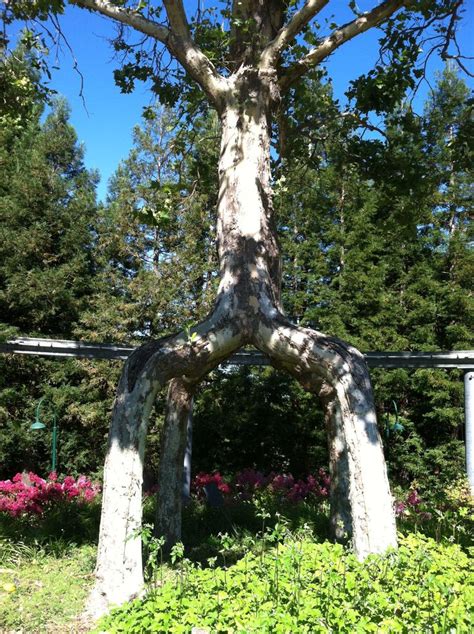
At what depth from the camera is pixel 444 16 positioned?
5359 millimetres

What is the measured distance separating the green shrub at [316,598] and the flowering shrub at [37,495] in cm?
316

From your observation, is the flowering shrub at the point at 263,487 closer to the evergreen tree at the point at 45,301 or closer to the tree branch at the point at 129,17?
the evergreen tree at the point at 45,301

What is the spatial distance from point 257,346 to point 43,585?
8.17 ft

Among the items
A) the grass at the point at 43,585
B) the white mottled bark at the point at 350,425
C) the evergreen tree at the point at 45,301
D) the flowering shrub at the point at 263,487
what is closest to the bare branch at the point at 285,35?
the white mottled bark at the point at 350,425

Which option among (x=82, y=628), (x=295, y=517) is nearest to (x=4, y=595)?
(x=82, y=628)

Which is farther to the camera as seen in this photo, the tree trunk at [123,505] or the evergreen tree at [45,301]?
the evergreen tree at [45,301]

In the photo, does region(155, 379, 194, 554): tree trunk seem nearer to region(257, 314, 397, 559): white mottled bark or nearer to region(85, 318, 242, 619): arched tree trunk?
region(85, 318, 242, 619): arched tree trunk

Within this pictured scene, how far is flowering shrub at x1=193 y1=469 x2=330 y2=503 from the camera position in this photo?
7.15m

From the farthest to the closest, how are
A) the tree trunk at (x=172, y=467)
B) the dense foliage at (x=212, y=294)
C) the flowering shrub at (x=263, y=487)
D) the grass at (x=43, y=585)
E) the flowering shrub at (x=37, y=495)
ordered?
the dense foliage at (x=212, y=294) < the flowering shrub at (x=263, y=487) < the flowering shrub at (x=37, y=495) < the tree trunk at (x=172, y=467) < the grass at (x=43, y=585)

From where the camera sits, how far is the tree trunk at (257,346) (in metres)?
3.67

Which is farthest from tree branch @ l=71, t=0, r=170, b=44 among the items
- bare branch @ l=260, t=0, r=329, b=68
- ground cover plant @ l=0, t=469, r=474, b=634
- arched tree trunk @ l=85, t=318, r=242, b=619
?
ground cover plant @ l=0, t=469, r=474, b=634

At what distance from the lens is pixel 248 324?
4.35 metres

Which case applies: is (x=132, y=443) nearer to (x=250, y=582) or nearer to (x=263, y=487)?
(x=250, y=582)

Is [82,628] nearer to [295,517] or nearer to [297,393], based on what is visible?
[295,517]
